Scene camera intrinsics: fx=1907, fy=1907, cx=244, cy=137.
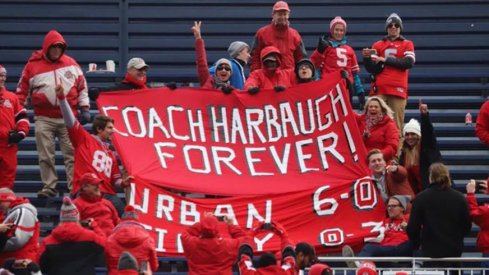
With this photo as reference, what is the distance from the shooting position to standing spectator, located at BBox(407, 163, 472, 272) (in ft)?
52.1

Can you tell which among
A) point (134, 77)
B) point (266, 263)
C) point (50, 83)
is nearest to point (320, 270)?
point (266, 263)

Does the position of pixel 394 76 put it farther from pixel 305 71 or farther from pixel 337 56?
pixel 305 71

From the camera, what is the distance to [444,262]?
16.0 m

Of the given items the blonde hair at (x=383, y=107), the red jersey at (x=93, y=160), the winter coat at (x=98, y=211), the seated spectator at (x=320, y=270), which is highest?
the blonde hair at (x=383, y=107)

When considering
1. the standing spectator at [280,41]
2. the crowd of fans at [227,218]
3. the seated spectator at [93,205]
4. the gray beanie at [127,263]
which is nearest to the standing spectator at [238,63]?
the crowd of fans at [227,218]

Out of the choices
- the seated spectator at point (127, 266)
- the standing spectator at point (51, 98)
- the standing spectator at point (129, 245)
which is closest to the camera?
the seated spectator at point (127, 266)

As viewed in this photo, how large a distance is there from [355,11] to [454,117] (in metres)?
2.72

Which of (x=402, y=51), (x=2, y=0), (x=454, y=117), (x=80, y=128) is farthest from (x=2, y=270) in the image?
(x=2, y=0)

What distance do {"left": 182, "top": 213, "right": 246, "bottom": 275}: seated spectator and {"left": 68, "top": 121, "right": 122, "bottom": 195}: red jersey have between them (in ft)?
4.90

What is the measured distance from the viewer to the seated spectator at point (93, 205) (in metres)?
15.7

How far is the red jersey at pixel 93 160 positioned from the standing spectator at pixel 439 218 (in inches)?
105

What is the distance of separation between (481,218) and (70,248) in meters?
3.61

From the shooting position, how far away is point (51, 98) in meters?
17.8

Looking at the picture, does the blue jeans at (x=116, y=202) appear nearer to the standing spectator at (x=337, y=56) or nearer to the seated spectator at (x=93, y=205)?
the seated spectator at (x=93, y=205)
